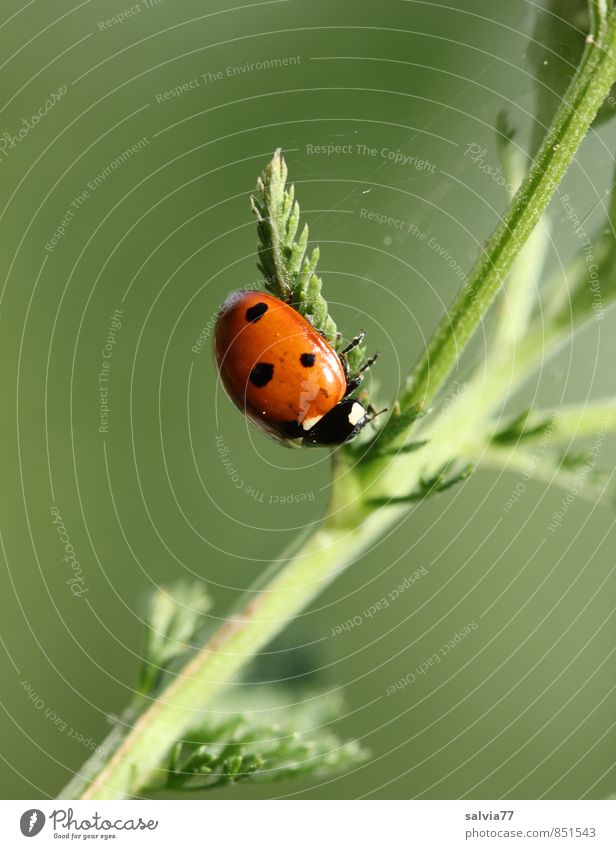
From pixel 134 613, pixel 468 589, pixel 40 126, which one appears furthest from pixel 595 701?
pixel 40 126

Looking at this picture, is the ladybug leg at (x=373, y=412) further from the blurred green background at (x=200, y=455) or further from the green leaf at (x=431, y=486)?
the blurred green background at (x=200, y=455)

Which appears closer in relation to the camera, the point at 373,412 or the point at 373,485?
the point at 373,485

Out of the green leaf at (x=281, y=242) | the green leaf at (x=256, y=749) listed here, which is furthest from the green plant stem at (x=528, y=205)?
the green leaf at (x=256, y=749)

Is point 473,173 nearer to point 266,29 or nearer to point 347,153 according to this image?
point 347,153

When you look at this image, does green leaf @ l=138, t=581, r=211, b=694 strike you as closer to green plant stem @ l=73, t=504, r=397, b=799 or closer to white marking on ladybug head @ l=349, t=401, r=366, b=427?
green plant stem @ l=73, t=504, r=397, b=799

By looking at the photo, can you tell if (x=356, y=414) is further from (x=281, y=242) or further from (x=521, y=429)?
(x=281, y=242)
